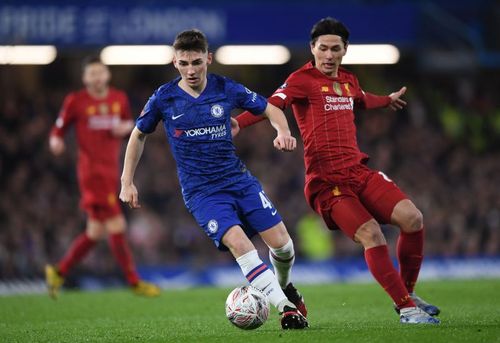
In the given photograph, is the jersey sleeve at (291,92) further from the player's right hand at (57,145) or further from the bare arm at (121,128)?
the bare arm at (121,128)

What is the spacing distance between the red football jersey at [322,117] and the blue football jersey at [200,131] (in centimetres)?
34

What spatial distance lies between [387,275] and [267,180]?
41.6ft

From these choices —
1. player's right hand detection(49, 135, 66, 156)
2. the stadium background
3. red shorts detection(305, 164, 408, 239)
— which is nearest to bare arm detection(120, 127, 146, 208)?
red shorts detection(305, 164, 408, 239)

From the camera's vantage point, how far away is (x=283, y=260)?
8125 millimetres

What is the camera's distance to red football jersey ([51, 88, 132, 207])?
12.8m

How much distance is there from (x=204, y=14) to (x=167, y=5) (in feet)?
2.55

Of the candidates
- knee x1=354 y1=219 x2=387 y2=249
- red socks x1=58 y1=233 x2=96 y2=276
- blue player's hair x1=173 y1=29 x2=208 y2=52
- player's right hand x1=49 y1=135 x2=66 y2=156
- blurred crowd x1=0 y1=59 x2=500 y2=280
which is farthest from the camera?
blurred crowd x1=0 y1=59 x2=500 y2=280

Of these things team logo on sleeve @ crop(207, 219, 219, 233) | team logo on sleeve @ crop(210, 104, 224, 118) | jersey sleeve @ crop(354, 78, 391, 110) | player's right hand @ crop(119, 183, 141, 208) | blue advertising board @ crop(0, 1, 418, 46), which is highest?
blue advertising board @ crop(0, 1, 418, 46)

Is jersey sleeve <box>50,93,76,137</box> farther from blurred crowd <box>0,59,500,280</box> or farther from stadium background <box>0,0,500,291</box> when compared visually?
blurred crowd <box>0,59,500,280</box>

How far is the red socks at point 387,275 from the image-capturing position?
25.6 ft

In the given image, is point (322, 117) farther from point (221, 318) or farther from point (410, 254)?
point (221, 318)

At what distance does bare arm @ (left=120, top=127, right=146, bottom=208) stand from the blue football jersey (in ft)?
0.32

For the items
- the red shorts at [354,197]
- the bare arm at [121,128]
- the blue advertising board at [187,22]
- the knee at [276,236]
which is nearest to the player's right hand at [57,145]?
the bare arm at [121,128]

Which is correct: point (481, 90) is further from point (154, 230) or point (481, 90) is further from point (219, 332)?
point (219, 332)
